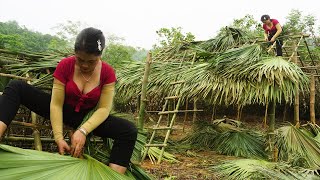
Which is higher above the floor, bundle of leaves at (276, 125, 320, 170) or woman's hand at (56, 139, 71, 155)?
woman's hand at (56, 139, 71, 155)

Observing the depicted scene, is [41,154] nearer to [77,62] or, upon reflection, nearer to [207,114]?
[77,62]

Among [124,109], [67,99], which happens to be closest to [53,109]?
[67,99]

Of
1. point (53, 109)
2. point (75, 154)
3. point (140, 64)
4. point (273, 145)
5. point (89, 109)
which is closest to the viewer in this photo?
point (75, 154)

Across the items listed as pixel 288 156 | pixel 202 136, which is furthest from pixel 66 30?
pixel 288 156

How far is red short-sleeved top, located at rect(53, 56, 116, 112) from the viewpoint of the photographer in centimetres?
215

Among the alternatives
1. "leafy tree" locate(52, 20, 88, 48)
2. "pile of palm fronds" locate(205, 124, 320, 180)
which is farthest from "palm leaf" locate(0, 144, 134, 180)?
"leafy tree" locate(52, 20, 88, 48)

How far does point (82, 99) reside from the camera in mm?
2199

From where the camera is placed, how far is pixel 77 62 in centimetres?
212

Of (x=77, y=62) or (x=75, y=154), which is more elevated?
(x=77, y=62)

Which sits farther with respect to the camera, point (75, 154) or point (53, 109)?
A: point (53, 109)

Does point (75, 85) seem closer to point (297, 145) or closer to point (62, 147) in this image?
point (62, 147)

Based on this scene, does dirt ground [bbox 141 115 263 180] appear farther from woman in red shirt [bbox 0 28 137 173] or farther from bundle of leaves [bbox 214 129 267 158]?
woman in red shirt [bbox 0 28 137 173]

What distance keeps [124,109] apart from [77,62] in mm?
11695

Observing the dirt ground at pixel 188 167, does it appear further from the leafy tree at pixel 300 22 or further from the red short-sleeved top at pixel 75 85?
the leafy tree at pixel 300 22
